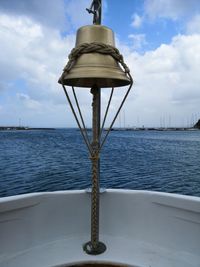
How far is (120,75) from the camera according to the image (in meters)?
1.91

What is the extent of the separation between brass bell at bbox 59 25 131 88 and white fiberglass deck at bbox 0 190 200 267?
1.10 metres

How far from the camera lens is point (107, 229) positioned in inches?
102

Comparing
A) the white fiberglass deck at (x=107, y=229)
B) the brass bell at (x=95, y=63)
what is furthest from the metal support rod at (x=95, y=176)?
the brass bell at (x=95, y=63)

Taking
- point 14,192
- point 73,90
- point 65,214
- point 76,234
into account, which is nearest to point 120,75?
point 73,90

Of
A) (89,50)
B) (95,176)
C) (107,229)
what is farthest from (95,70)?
(107,229)

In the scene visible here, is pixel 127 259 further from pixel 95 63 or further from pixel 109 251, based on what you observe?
pixel 95 63

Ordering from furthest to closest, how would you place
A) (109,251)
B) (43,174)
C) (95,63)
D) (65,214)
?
(43,174)
(65,214)
(109,251)
(95,63)

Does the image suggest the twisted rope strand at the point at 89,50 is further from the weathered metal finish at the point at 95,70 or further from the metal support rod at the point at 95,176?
the metal support rod at the point at 95,176

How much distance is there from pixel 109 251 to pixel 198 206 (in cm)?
83

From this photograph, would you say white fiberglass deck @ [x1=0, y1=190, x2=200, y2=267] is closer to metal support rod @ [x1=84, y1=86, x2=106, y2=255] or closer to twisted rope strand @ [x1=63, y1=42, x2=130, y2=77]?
metal support rod @ [x1=84, y1=86, x2=106, y2=255]

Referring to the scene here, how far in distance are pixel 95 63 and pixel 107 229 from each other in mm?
1575

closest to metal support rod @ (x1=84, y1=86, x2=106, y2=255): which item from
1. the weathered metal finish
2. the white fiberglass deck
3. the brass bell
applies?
the weathered metal finish

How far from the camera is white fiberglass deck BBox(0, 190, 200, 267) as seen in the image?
7.22ft

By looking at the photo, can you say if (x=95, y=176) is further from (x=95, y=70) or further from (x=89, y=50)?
(x=89, y=50)
